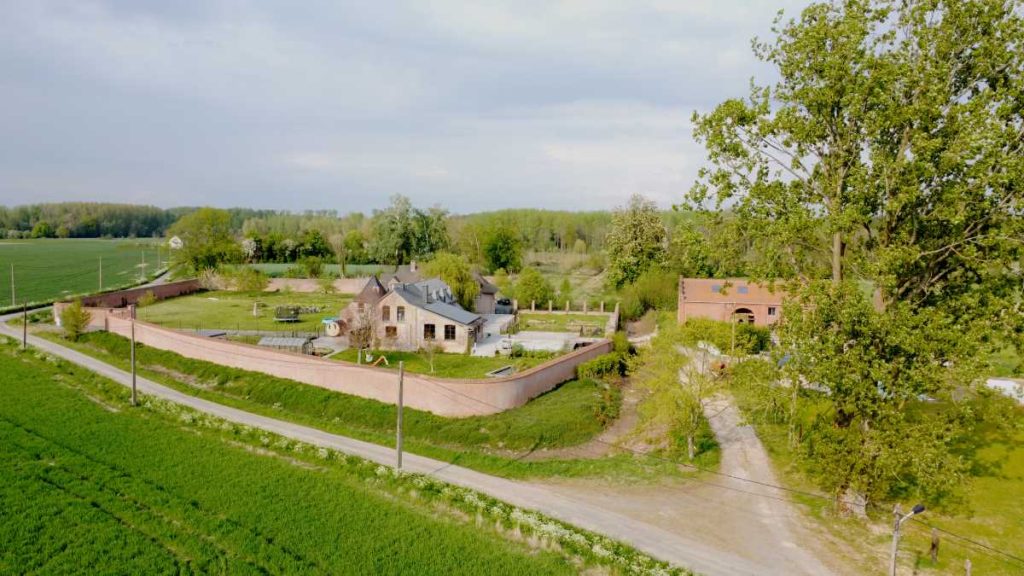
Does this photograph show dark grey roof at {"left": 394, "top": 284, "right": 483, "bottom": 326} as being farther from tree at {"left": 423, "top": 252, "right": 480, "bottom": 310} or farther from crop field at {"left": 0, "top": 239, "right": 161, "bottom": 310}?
crop field at {"left": 0, "top": 239, "right": 161, "bottom": 310}

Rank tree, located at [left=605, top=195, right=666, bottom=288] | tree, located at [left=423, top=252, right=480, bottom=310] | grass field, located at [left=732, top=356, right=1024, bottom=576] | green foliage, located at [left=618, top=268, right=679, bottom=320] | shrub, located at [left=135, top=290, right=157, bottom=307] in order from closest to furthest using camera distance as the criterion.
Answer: grass field, located at [left=732, top=356, right=1024, bottom=576]
tree, located at [left=423, top=252, right=480, bottom=310]
green foliage, located at [left=618, top=268, right=679, bottom=320]
shrub, located at [left=135, top=290, right=157, bottom=307]
tree, located at [left=605, top=195, right=666, bottom=288]

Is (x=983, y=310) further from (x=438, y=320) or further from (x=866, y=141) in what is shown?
(x=438, y=320)

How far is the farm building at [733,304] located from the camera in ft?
145

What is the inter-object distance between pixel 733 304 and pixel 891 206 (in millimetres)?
28443

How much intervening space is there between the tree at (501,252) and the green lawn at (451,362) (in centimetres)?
3970

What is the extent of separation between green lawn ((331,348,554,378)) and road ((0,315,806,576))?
704 centimetres

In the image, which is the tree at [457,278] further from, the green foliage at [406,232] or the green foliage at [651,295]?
the green foliage at [406,232]

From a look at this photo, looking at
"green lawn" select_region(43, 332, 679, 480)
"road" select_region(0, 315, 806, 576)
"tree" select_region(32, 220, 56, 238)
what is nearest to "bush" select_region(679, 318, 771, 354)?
"green lawn" select_region(43, 332, 679, 480)

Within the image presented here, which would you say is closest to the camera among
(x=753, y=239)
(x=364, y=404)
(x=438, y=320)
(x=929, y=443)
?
(x=929, y=443)

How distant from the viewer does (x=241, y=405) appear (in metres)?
28.7

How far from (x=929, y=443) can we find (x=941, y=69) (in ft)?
31.3

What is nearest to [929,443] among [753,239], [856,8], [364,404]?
[753,239]

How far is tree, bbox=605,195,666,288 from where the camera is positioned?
2212 inches

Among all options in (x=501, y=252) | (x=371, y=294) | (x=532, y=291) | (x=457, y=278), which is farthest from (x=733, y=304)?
(x=501, y=252)
